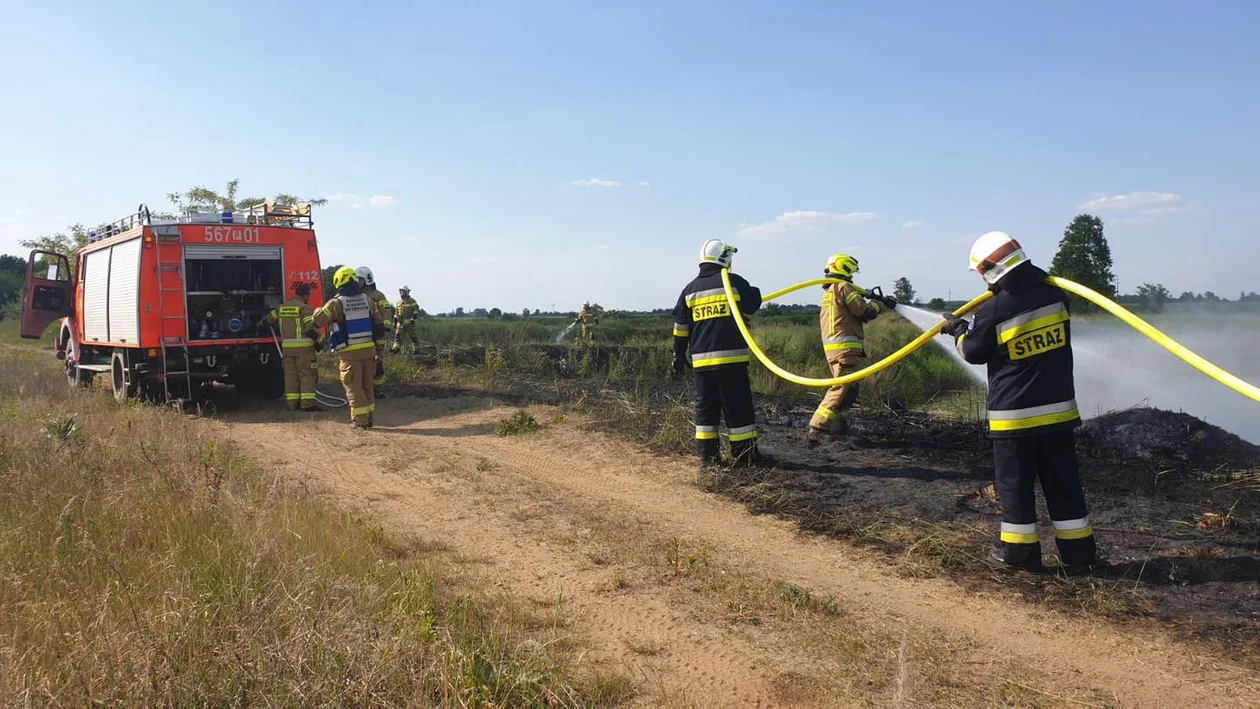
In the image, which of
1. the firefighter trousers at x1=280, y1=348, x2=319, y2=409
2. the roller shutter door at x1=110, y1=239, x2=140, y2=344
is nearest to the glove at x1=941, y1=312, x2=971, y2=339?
the firefighter trousers at x1=280, y1=348, x2=319, y2=409

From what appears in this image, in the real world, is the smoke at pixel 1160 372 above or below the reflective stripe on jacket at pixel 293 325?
below

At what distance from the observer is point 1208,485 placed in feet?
20.1

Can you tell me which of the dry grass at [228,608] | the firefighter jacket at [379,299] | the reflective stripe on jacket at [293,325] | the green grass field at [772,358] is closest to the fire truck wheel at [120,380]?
the reflective stripe on jacket at [293,325]

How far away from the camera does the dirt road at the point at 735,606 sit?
3.38 metres

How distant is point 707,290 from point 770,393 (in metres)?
5.07

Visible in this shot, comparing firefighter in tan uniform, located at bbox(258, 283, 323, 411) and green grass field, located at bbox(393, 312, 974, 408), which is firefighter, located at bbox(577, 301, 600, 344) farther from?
firefighter in tan uniform, located at bbox(258, 283, 323, 411)

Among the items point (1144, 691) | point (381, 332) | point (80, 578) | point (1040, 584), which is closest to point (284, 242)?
point (381, 332)

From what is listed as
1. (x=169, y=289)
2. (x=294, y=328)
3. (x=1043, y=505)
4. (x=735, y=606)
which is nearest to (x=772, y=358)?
(x=294, y=328)

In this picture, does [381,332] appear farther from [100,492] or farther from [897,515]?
[897,515]

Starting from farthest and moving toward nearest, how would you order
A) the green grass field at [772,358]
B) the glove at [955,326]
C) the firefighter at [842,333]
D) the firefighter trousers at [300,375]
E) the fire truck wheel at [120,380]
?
the green grass field at [772,358] < the fire truck wheel at [120,380] < the firefighter trousers at [300,375] < the firefighter at [842,333] < the glove at [955,326]

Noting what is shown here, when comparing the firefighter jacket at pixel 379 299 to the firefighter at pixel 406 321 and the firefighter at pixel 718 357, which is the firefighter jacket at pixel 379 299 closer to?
the firefighter at pixel 406 321

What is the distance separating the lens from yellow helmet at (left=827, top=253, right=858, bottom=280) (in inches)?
330

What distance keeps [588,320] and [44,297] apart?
34.4ft

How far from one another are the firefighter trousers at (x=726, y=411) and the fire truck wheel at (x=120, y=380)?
29.7 feet
